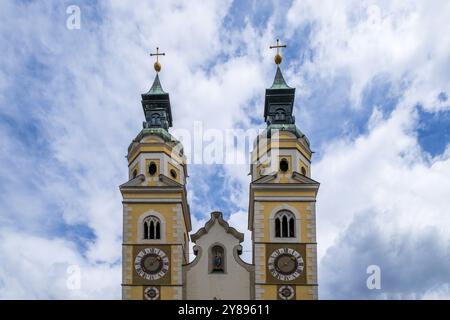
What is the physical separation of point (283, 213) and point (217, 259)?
3.82 meters

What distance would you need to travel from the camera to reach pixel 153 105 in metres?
50.3

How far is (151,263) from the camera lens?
45406mm

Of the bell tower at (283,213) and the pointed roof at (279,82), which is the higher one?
the pointed roof at (279,82)

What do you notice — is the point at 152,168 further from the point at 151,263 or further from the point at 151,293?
the point at 151,293

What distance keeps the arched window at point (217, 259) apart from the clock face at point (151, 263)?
2.09m

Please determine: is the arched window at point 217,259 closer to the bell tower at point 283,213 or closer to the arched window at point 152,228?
the bell tower at point 283,213

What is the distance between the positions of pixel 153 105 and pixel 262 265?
10724 mm

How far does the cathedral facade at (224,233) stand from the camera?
45000 millimetres

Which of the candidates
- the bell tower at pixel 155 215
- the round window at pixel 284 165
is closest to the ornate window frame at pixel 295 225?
the round window at pixel 284 165

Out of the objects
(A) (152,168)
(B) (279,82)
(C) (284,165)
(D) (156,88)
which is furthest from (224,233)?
(D) (156,88)

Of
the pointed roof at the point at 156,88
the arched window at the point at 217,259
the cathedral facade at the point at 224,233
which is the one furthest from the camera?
the pointed roof at the point at 156,88
